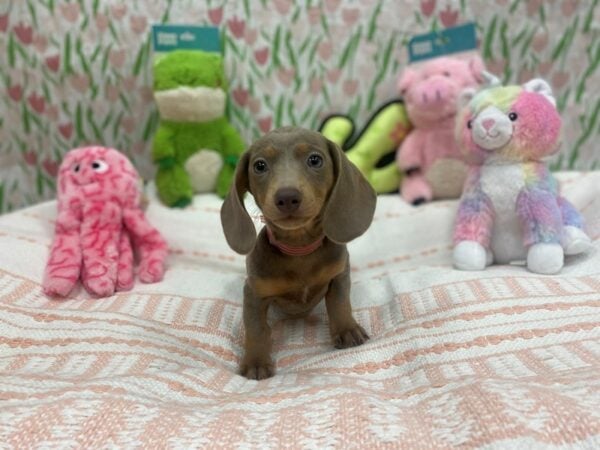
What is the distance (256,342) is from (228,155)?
2.81 ft

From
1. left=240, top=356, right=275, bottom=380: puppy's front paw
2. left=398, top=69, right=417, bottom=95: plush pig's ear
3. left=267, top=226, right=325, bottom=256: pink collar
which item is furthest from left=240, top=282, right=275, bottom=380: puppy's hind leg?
left=398, top=69, right=417, bottom=95: plush pig's ear

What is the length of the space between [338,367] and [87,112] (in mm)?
1369

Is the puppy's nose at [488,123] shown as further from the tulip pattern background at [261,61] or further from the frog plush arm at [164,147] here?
the frog plush arm at [164,147]

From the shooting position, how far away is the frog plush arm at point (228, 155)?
174cm

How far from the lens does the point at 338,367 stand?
3.18 feet

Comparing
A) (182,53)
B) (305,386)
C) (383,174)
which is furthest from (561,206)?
(182,53)

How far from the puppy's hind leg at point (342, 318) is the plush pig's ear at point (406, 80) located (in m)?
0.81

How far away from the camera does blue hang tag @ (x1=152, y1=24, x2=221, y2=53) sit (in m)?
1.71

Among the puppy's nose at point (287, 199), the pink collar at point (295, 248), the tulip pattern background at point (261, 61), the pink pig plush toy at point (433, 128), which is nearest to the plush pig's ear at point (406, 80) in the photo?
the pink pig plush toy at point (433, 128)

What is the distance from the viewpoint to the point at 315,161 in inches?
38.9

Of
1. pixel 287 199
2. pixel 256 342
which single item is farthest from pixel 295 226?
pixel 256 342

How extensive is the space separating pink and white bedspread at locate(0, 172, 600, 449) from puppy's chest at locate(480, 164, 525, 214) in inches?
6.2

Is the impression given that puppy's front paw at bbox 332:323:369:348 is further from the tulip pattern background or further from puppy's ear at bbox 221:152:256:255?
the tulip pattern background

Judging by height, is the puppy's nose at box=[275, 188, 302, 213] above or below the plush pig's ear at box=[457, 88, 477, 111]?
below
